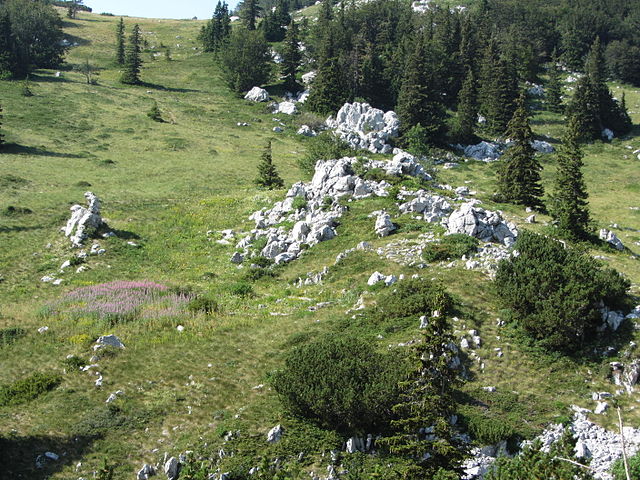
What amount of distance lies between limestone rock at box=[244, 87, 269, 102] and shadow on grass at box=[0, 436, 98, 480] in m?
88.7

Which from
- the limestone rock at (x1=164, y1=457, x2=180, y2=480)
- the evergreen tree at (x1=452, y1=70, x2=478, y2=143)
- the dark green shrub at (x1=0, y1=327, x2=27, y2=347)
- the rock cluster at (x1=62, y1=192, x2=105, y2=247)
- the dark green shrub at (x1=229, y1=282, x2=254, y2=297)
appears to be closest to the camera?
the limestone rock at (x1=164, y1=457, x2=180, y2=480)

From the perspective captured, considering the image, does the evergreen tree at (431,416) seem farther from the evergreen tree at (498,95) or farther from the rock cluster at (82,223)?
the evergreen tree at (498,95)

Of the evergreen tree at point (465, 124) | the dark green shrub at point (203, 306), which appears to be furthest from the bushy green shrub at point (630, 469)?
the evergreen tree at point (465, 124)

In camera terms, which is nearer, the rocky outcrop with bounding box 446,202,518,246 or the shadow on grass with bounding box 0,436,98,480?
the shadow on grass with bounding box 0,436,98,480

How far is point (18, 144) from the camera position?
64.6m

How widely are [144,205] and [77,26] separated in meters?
128

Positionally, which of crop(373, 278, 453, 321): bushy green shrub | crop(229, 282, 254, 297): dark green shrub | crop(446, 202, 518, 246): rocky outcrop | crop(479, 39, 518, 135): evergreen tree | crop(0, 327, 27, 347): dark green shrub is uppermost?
crop(479, 39, 518, 135): evergreen tree

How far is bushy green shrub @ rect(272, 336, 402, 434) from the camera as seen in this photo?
15930mm

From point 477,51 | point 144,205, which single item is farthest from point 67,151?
point 477,51

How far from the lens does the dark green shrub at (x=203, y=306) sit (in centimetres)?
2624

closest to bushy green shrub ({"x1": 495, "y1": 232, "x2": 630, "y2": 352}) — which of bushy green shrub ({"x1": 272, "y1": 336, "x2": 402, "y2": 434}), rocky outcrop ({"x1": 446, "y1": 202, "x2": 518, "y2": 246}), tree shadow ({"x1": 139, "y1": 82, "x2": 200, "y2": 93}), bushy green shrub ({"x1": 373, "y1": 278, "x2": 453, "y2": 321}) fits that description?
bushy green shrub ({"x1": 373, "y1": 278, "x2": 453, "y2": 321})

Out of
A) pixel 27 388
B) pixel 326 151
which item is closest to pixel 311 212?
pixel 326 151

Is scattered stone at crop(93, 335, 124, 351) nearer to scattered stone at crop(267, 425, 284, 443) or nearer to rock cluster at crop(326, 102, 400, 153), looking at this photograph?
scattered stone at crop(267, 425, 284, 443)

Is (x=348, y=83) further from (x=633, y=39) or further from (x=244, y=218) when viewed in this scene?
(x=633, y=39)
